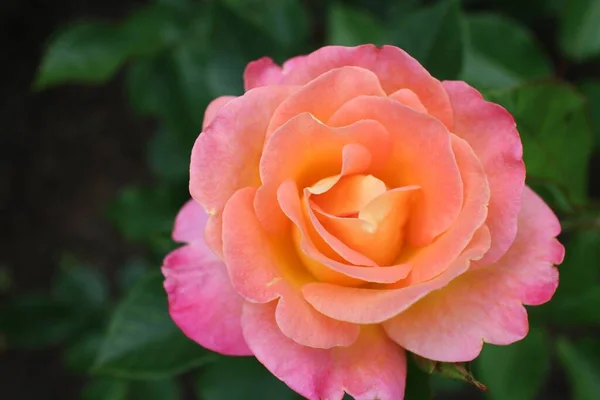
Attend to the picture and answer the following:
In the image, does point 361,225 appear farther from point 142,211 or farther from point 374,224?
point 142,211

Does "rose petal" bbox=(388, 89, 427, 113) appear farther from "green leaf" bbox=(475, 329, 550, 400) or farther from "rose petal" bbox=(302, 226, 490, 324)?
"green leaf" bbox=(475, 329, 550, 400)

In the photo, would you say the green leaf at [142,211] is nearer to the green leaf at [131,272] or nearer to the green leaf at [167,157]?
the green leaf at [167,157]

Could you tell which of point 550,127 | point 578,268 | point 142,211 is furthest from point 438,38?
point 142,211

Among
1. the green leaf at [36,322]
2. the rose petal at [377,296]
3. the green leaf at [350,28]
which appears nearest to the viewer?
the rose petal at [377,296]

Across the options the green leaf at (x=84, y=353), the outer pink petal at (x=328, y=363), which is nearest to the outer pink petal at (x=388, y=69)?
the outer pink petal at (x=328, y=363)

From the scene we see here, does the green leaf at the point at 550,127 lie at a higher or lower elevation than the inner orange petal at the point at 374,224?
lower

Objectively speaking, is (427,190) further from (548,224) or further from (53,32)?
(53,32)

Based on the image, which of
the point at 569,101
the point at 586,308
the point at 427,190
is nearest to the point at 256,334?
the point at 427,190
